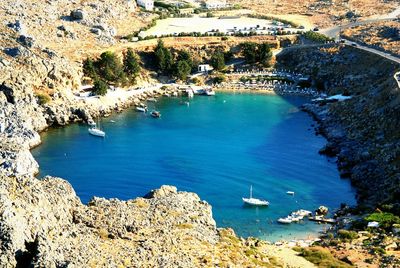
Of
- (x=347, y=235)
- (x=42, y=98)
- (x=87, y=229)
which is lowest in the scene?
(x=347, y=235)

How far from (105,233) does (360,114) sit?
200ft

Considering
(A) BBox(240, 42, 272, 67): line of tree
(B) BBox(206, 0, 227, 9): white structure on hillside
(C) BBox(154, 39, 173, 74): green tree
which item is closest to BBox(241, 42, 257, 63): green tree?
(A) BBox(240, 42, 272, 67): line of tree

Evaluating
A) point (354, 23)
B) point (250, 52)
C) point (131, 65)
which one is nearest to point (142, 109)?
point (131, 65)

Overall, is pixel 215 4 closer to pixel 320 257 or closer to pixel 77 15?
pixel 77 15

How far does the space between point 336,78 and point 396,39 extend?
18656 mm

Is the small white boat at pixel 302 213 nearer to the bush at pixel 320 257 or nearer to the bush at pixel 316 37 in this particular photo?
the bush at pixel 320 257

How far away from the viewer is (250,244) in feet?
172

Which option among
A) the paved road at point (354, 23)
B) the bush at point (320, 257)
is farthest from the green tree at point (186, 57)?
the bush at point (320, 257)

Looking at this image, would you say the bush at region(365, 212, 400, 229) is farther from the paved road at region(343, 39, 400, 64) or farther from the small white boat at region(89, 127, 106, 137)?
the paved road at region(343, 39, 400, 64)

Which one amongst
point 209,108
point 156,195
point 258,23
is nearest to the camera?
point 156,195

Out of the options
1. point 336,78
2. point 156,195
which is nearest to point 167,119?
point 336,78

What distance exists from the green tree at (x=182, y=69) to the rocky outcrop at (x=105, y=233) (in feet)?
239

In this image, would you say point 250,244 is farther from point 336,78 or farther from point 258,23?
point 258,23

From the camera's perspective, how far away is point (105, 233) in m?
38.9
